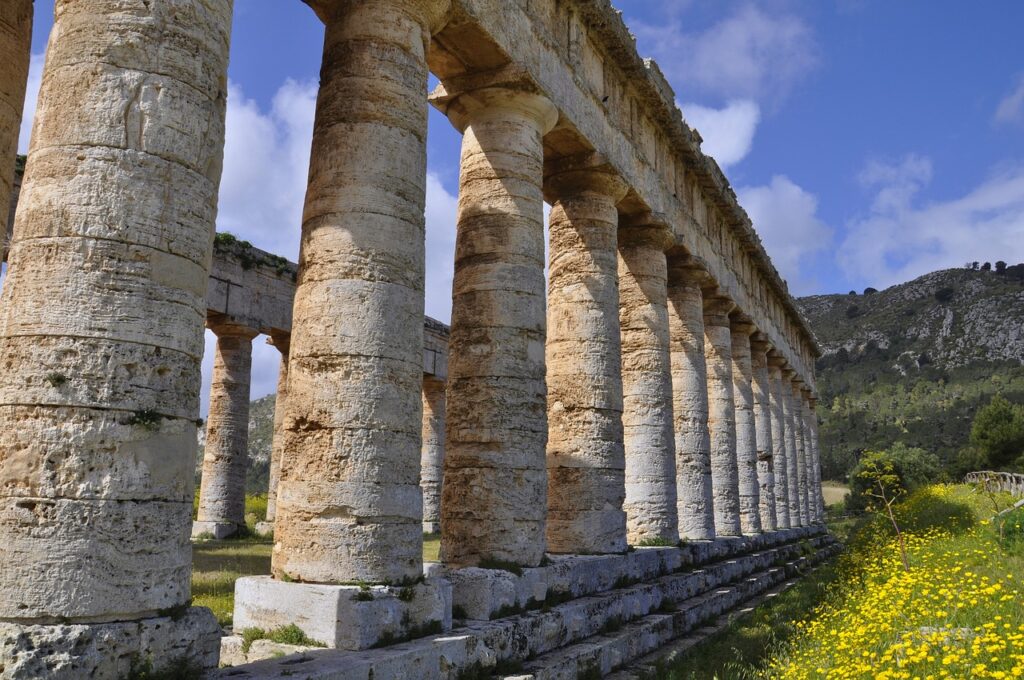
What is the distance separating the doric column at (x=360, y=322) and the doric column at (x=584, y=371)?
458 cm

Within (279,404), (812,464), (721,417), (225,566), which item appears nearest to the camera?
(225,566)

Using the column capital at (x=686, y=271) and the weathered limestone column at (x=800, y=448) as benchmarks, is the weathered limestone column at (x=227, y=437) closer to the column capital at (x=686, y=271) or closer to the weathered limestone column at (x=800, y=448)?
the column capital at (x=686, y=271)

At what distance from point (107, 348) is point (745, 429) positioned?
64.5 ft

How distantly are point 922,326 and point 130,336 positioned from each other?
398 feet

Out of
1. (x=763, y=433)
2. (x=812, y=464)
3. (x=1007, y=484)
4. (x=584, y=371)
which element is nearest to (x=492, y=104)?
(x=584, y=371)

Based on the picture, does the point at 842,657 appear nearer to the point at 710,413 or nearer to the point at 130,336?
the point at 130,336

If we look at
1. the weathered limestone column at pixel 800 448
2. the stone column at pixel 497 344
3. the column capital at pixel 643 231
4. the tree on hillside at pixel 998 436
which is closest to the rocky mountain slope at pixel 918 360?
the tree on hillside at pixel 998 436

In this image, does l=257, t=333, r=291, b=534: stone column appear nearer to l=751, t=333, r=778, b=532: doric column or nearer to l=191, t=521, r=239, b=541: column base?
l=191, t=521, r=239, b=541: column base

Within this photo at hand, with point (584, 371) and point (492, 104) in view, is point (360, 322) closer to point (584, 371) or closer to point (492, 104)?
point (492, 104)

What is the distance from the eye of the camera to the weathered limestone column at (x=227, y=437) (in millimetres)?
19438

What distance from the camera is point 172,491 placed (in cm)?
517

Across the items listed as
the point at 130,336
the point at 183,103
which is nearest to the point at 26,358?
the point at 130,336

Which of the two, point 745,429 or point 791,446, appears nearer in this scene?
point 745,429

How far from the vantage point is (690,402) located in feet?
55.5
